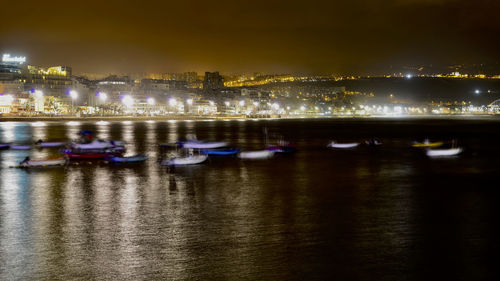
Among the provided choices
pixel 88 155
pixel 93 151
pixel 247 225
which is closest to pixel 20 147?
pixel 93 151

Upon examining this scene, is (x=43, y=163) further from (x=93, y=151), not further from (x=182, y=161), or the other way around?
(x=182, y=161)

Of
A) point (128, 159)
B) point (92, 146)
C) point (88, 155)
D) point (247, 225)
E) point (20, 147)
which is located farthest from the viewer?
point (20, 147)

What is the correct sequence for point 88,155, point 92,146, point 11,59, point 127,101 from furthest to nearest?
point 11,59 < point 127,101 < point 92,146 < point 88,155

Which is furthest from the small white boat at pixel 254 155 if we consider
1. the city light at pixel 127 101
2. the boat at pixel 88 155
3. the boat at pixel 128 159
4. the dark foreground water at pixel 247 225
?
the city light at pixel 127 101

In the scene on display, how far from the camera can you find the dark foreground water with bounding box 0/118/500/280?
28.7 feet

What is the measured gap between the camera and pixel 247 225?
12.1m

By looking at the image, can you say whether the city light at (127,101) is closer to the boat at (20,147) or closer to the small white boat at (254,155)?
the boat at (20,147)

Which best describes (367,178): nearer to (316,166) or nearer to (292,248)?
(316,166)

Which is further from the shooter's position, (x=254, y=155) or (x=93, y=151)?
(x=254, y=155)

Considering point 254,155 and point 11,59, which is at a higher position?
point 11,59

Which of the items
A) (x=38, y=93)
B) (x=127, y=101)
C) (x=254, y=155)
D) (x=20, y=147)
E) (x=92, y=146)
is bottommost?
(x=254, y=155)

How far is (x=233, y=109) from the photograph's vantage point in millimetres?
155500

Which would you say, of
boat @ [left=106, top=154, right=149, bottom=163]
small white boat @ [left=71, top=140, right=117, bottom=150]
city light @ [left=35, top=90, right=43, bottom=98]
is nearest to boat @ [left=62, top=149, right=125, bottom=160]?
small white boat @ [left=71, top=140, right=117, bottom=150]

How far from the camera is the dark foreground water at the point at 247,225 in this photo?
8.73m
